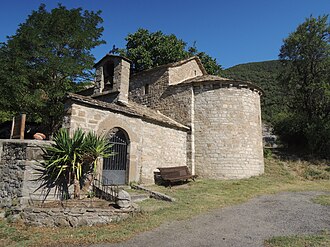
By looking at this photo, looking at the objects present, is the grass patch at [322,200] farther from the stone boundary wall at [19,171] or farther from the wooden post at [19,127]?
the wooden post at [19,127]

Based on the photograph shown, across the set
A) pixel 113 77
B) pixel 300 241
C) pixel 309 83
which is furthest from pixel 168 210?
pixel 309 83

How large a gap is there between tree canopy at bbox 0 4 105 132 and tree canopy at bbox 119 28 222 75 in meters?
9.65

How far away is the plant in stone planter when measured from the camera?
7.30 m

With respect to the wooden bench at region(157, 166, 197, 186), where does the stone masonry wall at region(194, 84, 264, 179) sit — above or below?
above

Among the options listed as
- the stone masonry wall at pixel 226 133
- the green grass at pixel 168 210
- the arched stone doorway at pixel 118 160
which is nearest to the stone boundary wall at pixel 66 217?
the green grass at pixel 168 210

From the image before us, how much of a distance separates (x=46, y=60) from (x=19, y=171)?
26.3 ft

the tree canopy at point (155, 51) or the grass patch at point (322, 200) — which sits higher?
the tree canopy at point (155, 51)

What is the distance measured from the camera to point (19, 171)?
723 centimetres

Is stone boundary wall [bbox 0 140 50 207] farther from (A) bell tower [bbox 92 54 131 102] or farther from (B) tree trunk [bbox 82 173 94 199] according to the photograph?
(A) bell tower [bbox 92 54 131 102]

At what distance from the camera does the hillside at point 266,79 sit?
34719 millimetres

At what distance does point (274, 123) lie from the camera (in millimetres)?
23375

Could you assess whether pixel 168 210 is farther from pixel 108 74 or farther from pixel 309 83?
pixel 309 83

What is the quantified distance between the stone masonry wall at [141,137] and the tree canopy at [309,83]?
39.1 ft

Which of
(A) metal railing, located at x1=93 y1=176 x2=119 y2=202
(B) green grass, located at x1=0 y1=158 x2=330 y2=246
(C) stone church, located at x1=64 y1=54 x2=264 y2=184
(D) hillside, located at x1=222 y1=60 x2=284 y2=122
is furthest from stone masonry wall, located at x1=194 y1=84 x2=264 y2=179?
(D) hillside, located at x1=222 y1=60 x2=284 y2=122
